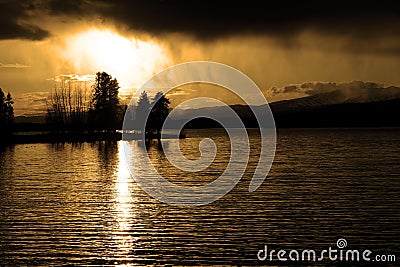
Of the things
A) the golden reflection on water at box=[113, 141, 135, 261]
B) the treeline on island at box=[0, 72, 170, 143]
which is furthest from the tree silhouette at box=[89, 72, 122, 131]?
the golden reflection on water at box=[113, 141, 135, 261]

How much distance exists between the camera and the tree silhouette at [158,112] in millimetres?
191750

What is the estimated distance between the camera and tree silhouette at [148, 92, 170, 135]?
191750mm

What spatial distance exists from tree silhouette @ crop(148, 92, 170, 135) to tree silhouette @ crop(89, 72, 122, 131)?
39.2 ft

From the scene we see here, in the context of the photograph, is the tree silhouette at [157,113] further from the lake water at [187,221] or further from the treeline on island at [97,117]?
the lake water at [187,221]

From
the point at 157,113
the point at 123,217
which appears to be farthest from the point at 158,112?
the point at 123,217

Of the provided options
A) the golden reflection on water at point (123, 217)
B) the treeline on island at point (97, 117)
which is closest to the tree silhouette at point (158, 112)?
the treeline on island at point (97, 117)

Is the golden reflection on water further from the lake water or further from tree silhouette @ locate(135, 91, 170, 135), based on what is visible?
tree silhouette @ locate(135, 91, 170, 135)

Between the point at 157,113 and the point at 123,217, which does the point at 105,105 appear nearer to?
the point at 157,113

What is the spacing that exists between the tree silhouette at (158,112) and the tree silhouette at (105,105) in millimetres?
11942

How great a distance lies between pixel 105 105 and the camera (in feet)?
616

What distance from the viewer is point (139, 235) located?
30875mm

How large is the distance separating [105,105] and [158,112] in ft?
62.0

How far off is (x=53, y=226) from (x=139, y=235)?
19.9 feet

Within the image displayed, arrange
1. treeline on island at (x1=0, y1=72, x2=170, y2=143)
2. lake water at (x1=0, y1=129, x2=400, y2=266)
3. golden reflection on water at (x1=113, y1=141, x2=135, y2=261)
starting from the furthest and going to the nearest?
treeline on island at (x1=0, y1=72, x2=170, y2=143), golden reflection on water at (x1=113, y1=141, x2=135, y2=261), lake water at (x1=0, y1=129, x2=400, y2=266)
